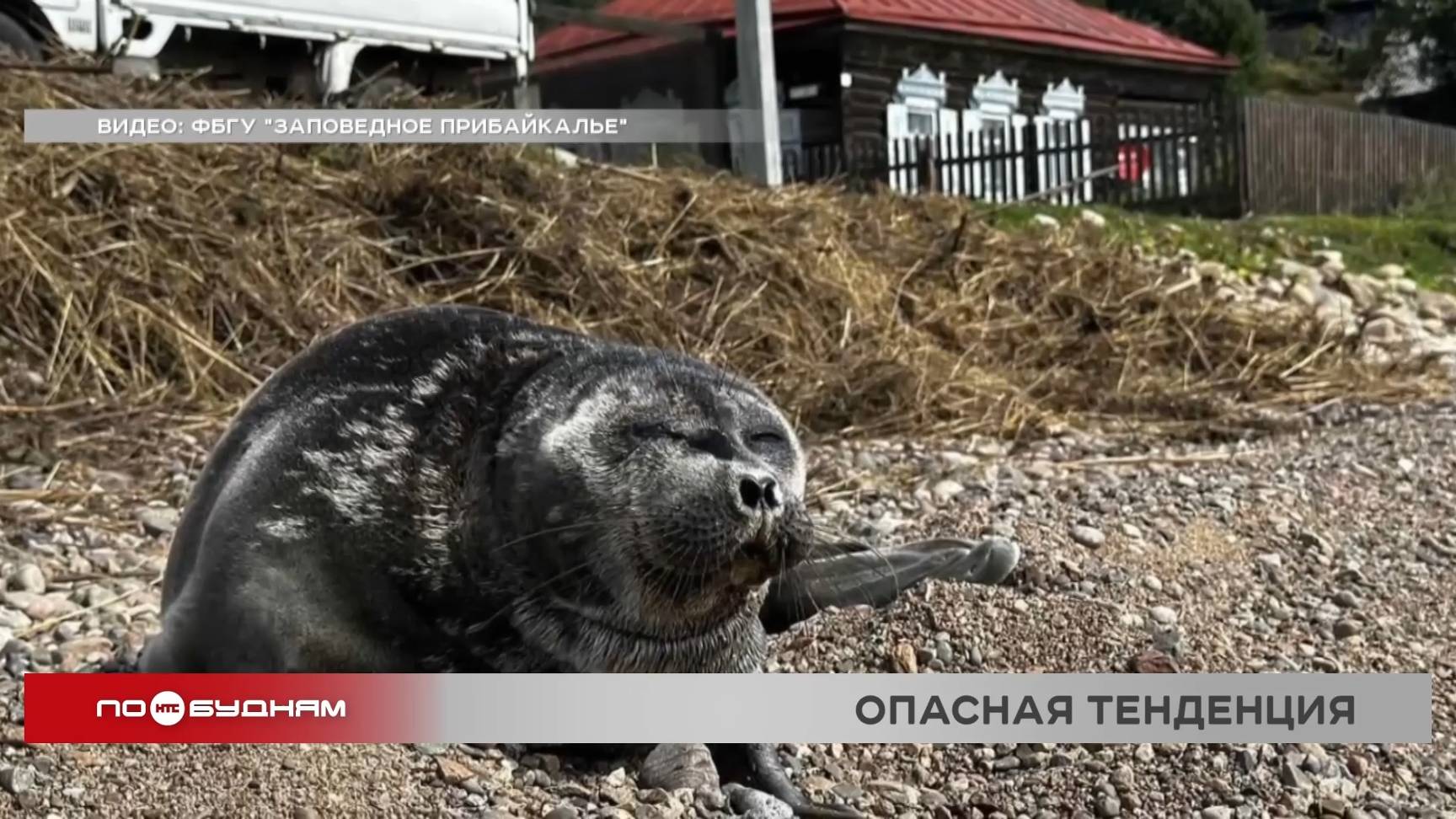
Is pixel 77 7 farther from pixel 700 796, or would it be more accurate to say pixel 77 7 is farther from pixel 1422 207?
pixel 1422 207

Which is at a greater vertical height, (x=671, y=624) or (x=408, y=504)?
(x=408, y=504)

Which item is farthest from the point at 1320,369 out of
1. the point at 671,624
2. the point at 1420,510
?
the point at 671,624

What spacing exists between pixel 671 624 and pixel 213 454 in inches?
20.7

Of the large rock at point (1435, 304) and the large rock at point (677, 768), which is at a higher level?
the large rock at point (677, 768)

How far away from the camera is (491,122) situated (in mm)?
1844

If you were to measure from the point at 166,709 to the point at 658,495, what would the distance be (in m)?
0.48

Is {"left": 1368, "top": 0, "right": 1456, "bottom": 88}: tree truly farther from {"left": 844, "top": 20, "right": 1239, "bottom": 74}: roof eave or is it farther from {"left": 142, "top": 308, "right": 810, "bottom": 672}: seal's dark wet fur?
{"left": 142, "top": 308, "right": 810, "bottom": 672}: seal's dark wet fur

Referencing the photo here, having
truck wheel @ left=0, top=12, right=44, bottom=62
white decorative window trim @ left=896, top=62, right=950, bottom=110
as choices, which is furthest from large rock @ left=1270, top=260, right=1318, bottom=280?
truck wheel @ left=0, top=12, right=44, bottom=62

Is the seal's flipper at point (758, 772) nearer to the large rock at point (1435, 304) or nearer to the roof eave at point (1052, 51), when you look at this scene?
the roof eave at point (1052, 51)

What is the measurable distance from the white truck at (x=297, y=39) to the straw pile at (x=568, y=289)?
0.09 metres

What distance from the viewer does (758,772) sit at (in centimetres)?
146

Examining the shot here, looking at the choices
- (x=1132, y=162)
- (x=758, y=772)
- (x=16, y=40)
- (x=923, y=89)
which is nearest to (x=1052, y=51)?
(x=923, y=89)

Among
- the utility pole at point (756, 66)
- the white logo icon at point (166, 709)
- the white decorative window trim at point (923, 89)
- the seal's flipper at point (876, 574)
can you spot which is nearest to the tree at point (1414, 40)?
the utility pole at point (756, 66)

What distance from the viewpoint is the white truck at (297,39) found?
2.49 meters
